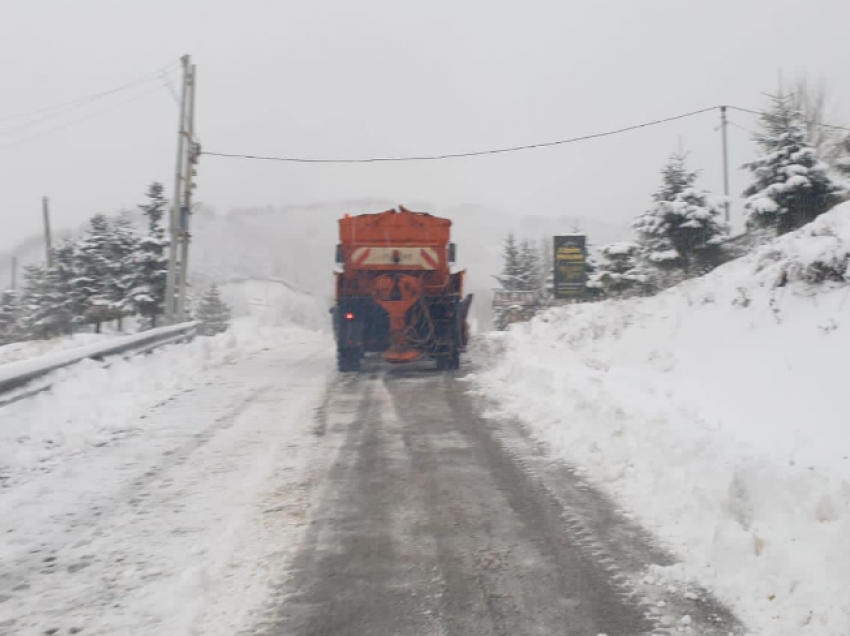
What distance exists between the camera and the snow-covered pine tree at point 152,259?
41.3m

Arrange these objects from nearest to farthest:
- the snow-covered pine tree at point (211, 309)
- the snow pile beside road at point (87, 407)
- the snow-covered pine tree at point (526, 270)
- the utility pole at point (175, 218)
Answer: the snow pile beside road at point (87, 407), the utility pole at point (175, 218), the snow-covered pine tree at point (526, 270), the snow-covered pine tree at point (211, 309)

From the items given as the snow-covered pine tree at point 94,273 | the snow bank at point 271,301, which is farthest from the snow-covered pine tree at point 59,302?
the snow bank at point 271,301

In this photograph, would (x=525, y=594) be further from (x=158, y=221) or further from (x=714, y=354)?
(x=158, y=221)

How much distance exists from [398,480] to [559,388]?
4159mm

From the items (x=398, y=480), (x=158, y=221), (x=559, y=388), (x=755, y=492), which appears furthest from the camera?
(x=158, y=221)

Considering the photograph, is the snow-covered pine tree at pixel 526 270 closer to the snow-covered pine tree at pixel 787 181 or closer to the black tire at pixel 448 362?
the snow-covered pine tree at pixel 787 181

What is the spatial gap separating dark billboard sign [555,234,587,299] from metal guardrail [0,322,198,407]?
21.4 meters

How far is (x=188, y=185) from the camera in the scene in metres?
21.1

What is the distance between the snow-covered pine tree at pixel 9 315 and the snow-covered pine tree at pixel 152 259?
25.6 metres

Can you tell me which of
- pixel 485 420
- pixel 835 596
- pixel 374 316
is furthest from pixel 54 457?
pixel 374 316

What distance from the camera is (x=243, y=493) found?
5316 millimetres

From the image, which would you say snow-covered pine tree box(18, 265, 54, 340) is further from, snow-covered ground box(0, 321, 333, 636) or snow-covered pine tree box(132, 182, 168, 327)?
snow-covered ground box(0, 321, 333, 636)

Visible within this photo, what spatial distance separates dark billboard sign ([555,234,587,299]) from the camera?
1267 inches

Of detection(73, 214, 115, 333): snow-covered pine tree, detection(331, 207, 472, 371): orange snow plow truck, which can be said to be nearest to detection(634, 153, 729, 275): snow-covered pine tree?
detection(331, 207, 472, 371): orange snow plow truck
